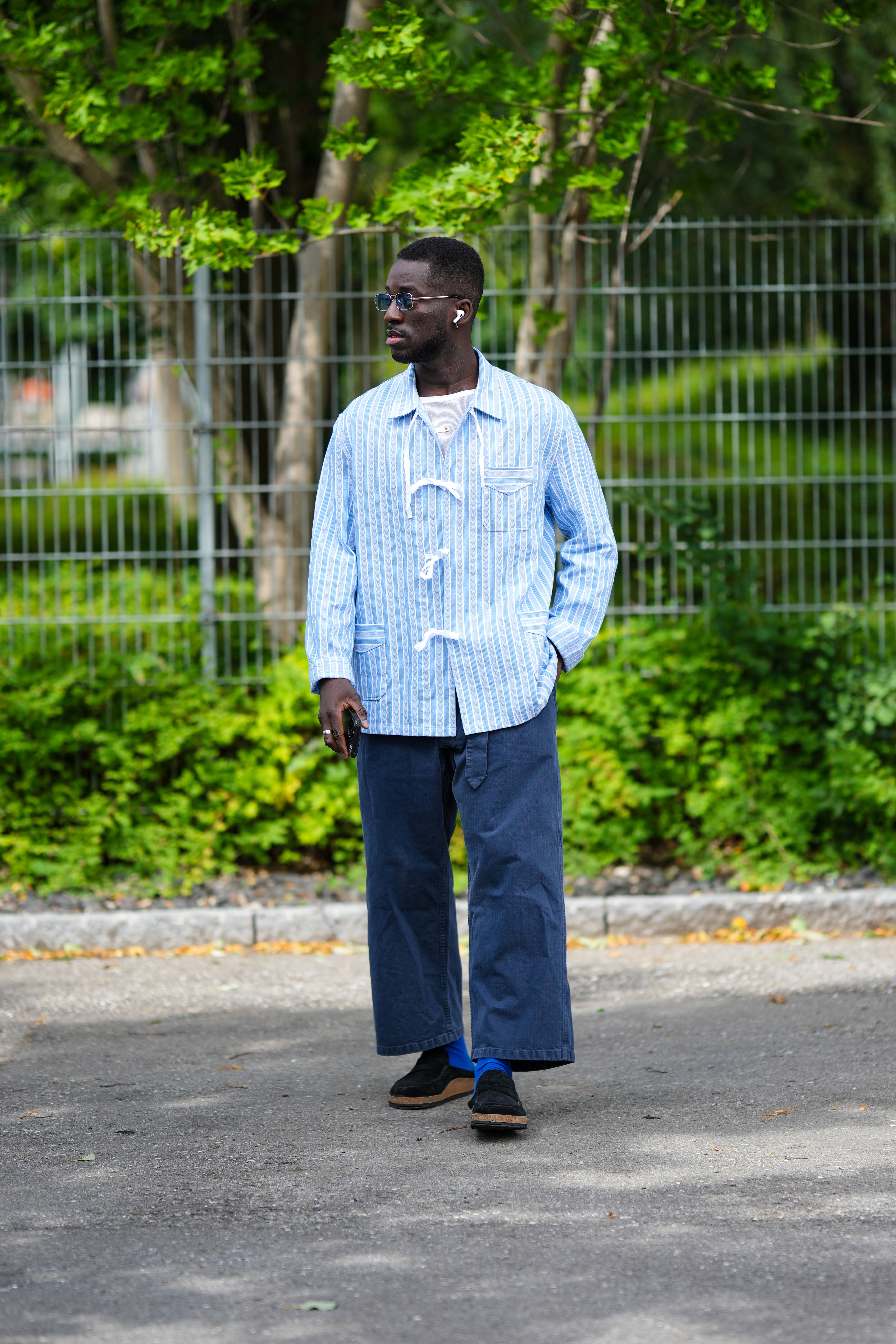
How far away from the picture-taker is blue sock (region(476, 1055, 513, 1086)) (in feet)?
11.9

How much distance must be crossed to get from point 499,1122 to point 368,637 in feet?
3.93

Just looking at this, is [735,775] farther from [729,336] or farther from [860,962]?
[729,336]

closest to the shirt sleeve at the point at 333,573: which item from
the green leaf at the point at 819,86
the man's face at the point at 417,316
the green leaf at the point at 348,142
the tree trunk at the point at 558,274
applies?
the man's face at the point at 417,316

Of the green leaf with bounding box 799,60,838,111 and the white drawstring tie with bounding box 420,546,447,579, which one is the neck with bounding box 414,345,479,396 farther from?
the green leaf with bounding box 799,60,838,111

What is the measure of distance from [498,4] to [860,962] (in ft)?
14.3

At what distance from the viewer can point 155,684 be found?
257 inches

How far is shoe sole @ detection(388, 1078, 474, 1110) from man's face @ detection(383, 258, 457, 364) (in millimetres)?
1837

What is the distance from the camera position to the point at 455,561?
3627mm

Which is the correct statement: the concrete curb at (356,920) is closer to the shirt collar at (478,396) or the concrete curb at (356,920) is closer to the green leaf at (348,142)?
the shirt collar at (478,396)

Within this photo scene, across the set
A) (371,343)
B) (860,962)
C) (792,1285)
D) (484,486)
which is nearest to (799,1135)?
(792,1285)

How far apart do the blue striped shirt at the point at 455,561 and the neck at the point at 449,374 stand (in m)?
0.03

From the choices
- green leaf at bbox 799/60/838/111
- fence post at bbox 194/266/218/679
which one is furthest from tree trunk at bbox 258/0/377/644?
green leaf at bbox 799/60/838/111

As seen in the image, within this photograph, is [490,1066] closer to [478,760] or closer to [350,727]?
[478,760]

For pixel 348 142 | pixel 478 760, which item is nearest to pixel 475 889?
pixel 478 760
